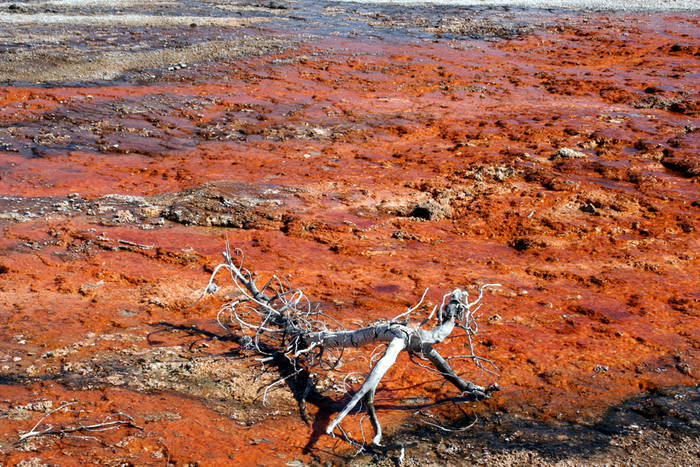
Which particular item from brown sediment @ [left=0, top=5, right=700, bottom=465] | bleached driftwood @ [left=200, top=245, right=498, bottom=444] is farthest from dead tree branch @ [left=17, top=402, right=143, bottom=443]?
bleached driftwood @ [left=200, top=245, right=498, bottom=444]

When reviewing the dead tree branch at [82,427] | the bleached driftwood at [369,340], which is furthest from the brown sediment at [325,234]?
the bleached driftwood at [369,340]

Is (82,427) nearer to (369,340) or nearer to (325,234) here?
(369,340)

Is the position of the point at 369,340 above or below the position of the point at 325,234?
above

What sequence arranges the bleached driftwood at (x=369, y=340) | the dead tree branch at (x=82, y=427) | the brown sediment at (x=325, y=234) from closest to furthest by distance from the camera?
the dead tree branch at (x=82, y=427) < the bleached driftwood at (x=369, y=340) < the brown sediment at (x=325, y=234)

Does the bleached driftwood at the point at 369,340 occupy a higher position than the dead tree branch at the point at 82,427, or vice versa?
the bleached driftwood at the point at 369,340

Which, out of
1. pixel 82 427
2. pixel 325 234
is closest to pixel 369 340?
pixel 82 427

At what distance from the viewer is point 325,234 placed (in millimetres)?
5684

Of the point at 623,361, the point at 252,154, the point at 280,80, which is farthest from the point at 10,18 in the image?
the point at 623,361

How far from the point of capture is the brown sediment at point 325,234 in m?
3.33

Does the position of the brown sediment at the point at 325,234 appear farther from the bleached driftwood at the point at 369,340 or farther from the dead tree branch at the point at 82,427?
the bleached driftwood at the point at 369,340

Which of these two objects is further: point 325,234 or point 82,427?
point 325,234

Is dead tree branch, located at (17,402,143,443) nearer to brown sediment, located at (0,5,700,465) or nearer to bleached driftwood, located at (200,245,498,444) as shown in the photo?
brown sediment, located at (0,5,700,465)

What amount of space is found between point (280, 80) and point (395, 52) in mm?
3603

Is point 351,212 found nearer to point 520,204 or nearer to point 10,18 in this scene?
point 520,204
